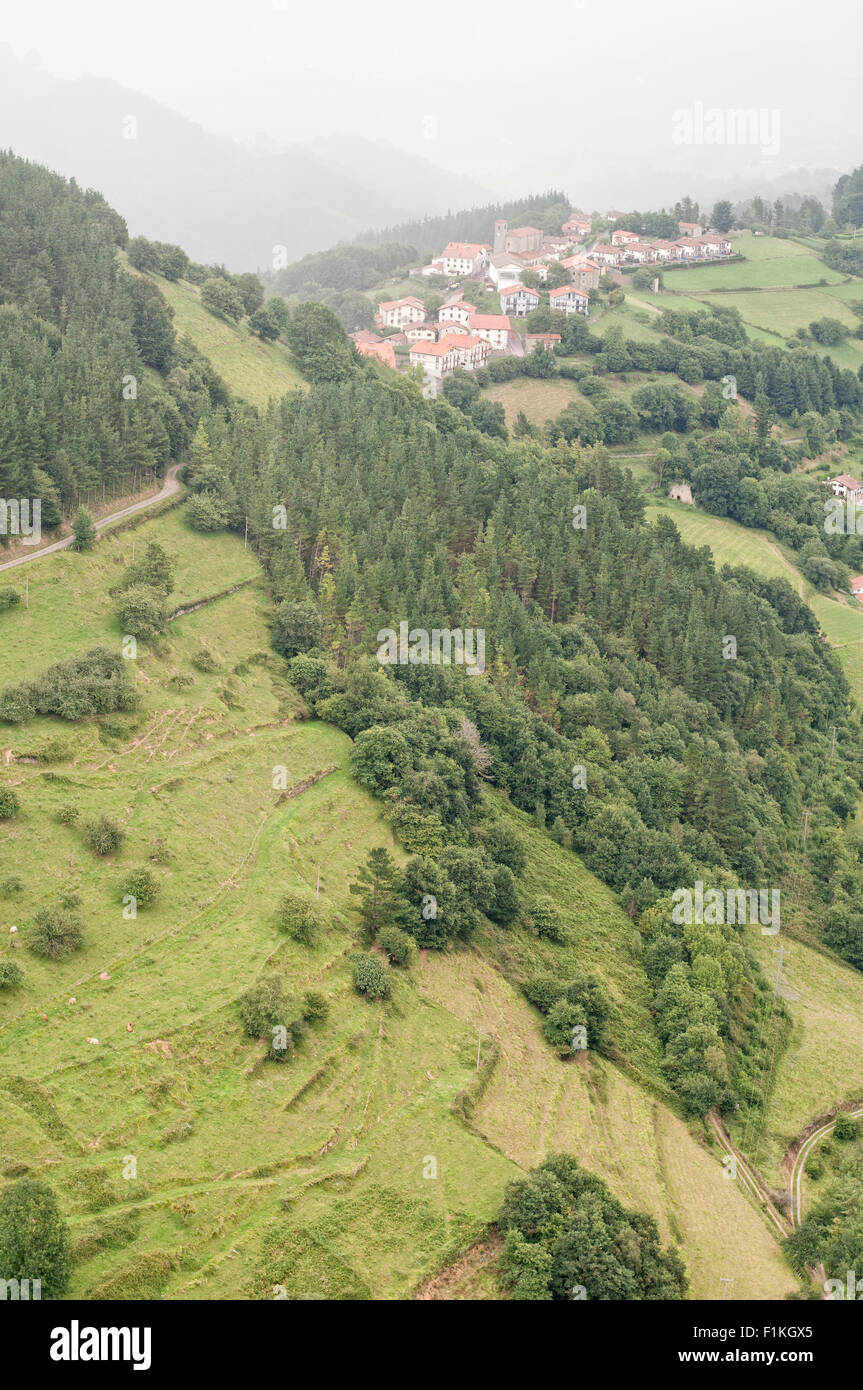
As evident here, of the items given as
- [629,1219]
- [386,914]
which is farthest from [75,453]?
[629,1219]

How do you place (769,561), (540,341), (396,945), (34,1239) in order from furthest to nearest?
(540,341) → (769,561) → (396,945) → (34,1239)

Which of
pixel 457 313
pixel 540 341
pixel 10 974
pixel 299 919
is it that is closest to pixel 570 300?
pixel 540 341

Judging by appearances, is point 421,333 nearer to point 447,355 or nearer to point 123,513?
point 447,355

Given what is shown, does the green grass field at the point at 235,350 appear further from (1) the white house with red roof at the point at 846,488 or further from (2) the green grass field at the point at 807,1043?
(1) the white house with red roof at the point at 846,488

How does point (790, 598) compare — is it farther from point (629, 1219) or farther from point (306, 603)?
point (629, 1219)

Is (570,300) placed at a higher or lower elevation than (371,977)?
higher

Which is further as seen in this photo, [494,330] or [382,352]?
[494,330]
